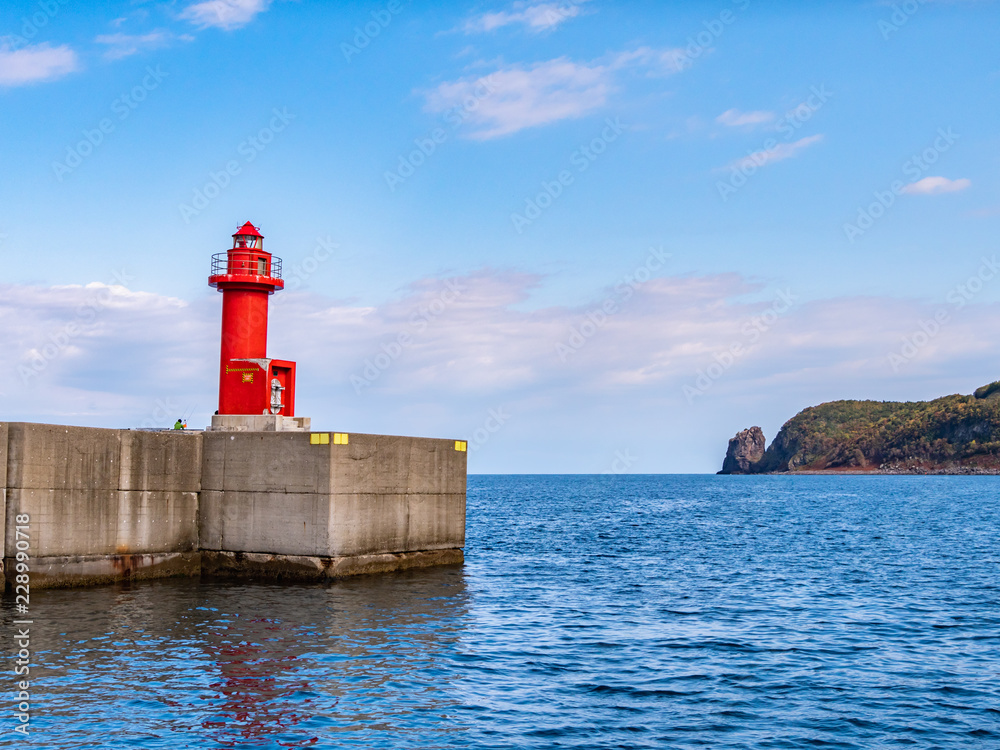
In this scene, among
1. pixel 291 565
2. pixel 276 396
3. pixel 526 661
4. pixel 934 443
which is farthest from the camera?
pixel 934 443

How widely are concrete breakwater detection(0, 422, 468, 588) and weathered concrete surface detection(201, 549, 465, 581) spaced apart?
0.02 meters

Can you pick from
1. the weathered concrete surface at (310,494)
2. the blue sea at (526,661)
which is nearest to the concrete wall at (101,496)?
the weathered concrete surface at (310,494)

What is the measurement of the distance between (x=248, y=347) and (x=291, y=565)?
6.86 m

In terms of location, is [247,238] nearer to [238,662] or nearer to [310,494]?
[310,494]

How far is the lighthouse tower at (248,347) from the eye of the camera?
23.3 m

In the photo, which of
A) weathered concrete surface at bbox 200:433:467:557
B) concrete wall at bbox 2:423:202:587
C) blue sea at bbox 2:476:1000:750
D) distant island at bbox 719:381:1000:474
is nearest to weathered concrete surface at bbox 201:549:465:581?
weathered concrete surface at bbox 200:433:467:557

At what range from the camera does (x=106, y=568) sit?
19.0 meters

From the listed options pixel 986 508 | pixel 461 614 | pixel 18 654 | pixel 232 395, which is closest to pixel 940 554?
pixel 461 614

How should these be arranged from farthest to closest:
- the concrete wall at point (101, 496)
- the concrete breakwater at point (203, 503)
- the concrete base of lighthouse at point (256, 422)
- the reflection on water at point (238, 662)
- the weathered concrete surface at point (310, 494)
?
the concrete base of lighthouse at point (256, 422) → the weathered concrete surface at point (310, 494) → the concrete breakwater at point (203, 503) → the concrete wall at point (101, 496) → the reflection on water at point (238, 662)

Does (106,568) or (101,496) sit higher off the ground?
(101,496)

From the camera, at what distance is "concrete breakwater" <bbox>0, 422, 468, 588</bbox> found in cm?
1786

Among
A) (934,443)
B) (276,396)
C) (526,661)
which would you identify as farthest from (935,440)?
(526,661)

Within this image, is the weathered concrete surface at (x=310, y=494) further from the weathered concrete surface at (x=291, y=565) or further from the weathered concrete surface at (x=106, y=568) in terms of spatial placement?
the weathered concrete surface at (x=106, y=568)

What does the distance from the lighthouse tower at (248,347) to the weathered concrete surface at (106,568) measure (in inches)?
163
